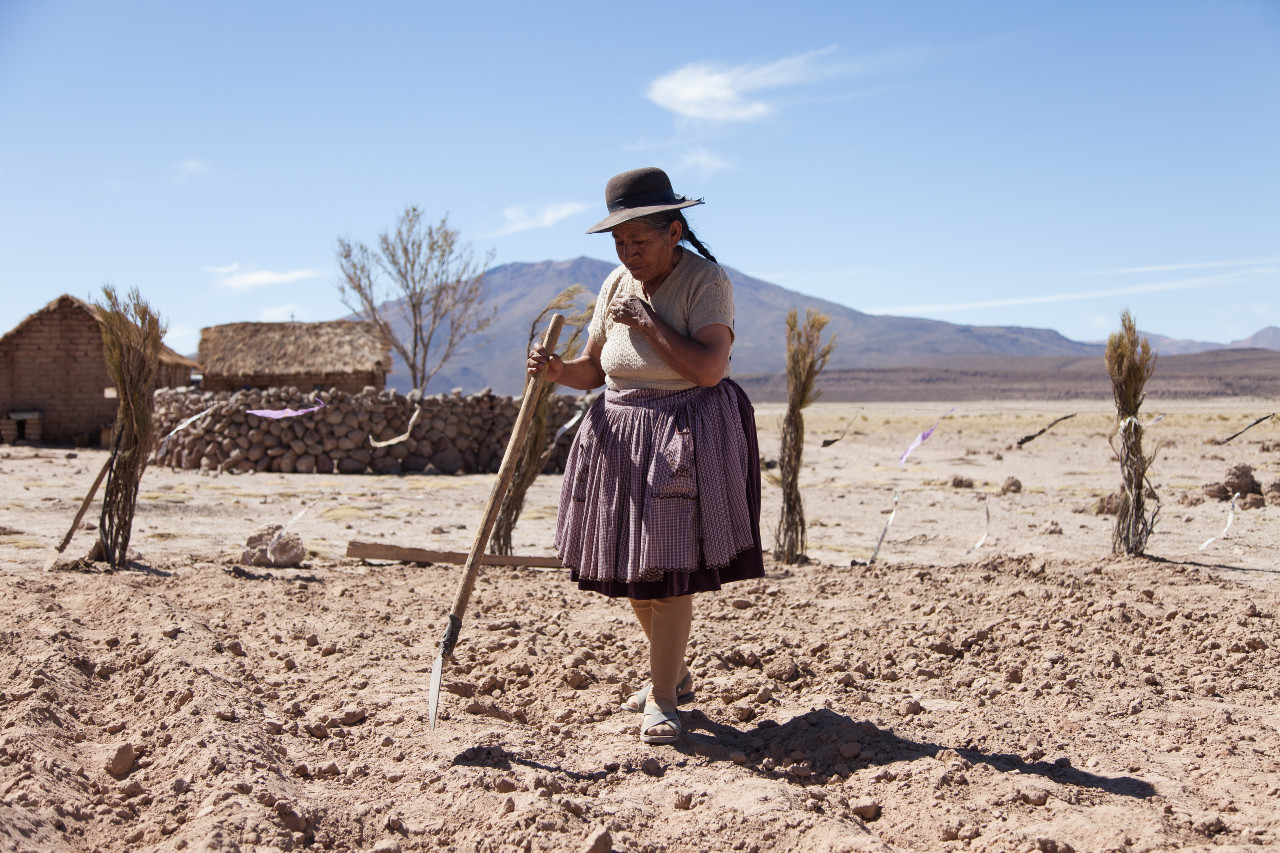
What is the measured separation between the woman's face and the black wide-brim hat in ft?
0.17

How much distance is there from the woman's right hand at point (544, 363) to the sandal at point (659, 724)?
3.65 ft

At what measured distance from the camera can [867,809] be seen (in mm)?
2426

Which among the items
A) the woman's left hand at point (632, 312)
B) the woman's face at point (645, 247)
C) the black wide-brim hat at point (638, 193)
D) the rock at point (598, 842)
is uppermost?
the black wide-brim hat at point (638, 193)

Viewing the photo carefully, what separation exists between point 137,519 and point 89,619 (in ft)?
13.5

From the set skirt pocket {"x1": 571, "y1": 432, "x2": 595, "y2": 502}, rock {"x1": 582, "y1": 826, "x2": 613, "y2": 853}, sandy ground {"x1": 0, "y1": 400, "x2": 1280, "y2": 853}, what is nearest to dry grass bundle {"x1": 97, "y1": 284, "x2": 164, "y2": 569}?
sandy ground {"x1": 0, "y1": 400, "x2": 1280, "y2": 853}

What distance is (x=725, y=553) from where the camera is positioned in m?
2.74

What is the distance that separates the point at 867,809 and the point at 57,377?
1916cm

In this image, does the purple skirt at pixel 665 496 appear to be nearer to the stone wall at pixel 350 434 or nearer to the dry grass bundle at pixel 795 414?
the dry grass bundle at pixel 795 414

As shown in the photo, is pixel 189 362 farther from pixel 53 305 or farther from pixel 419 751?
pixel 419 751

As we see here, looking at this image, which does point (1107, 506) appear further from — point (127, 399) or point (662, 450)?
point (127, 399)

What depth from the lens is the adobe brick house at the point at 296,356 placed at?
18.9m

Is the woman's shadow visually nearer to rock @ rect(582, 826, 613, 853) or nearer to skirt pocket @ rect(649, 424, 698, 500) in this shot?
rock @ rect(582, 826, 613, 853)

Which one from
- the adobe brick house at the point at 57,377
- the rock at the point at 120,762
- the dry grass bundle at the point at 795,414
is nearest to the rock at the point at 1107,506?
the dry grass bundle at the point at 795,414

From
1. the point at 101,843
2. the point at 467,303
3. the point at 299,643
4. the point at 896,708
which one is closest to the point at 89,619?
the point at 299,643
